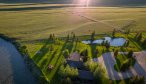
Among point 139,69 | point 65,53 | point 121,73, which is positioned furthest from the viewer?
point 65,53

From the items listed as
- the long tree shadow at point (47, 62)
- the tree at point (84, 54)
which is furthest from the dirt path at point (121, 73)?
the long tree shadow at point (47, 62)

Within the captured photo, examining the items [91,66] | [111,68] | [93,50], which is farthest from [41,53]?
[111,68]

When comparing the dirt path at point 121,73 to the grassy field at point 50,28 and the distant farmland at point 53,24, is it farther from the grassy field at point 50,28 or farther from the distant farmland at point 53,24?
the distant farmland at point 53,24

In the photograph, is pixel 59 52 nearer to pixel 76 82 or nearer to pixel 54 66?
pixel 54 66

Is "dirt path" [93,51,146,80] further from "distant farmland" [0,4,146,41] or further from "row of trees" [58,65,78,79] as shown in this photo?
"distant farmland" [0,4,146,41]

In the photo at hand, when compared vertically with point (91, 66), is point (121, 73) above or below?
below

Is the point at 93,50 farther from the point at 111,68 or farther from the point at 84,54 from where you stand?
the point at 111,68
